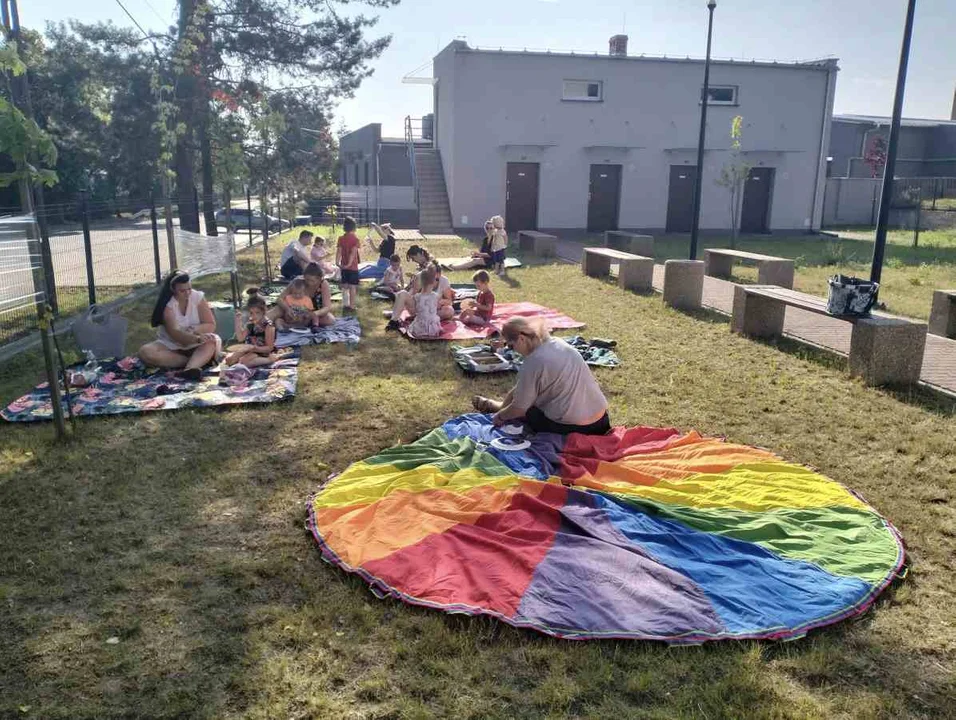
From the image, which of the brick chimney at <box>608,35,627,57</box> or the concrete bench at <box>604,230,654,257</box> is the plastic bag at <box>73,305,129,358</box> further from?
the brick chimney at <box>608,35,627,57</box>

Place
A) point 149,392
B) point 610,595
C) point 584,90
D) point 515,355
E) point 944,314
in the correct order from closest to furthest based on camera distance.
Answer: point 610,595
point 149,392
point 515,355
point 944,314
point 584,90

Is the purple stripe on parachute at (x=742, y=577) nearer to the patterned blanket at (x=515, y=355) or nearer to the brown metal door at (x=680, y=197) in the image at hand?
the patterned blanket at (x=515, y=355)

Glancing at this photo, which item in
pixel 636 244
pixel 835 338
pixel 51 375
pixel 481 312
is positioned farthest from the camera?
pixel 636 244

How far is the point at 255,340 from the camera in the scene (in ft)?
30.6

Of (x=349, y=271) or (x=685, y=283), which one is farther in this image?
(x=349, y=271)

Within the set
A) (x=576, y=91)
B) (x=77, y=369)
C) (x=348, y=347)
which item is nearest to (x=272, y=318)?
(x=348, y=347)

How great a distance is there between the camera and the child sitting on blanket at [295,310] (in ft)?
34.7

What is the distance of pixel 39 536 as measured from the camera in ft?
15.4

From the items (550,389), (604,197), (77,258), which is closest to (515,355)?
(550,389)

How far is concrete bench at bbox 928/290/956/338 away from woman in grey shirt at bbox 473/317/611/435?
22.4 ft

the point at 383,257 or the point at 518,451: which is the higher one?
the point at 383,257

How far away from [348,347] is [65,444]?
415cm

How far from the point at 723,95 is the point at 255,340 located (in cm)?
2538

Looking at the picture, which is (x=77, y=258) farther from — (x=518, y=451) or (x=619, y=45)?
(x=619, y=45)
